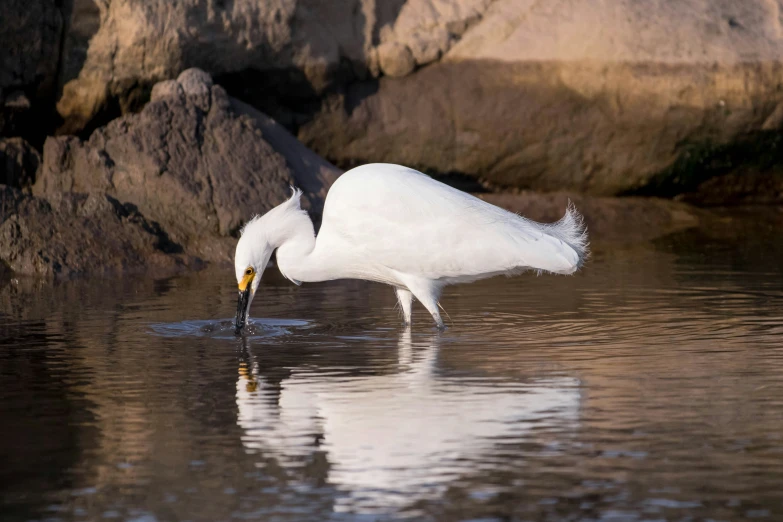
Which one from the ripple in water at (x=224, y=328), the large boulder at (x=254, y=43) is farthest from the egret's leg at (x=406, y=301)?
the large boulder at (x=254, y=43)

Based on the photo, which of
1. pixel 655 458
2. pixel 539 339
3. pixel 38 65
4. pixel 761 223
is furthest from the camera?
pixel 761 223

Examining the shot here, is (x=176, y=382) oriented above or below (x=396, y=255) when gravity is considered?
below

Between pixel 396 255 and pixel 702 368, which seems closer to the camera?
pixel 702 368

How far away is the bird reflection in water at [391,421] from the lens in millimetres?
4945

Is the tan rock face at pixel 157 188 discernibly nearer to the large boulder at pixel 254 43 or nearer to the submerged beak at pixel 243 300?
the large boulder at pixel 254 43

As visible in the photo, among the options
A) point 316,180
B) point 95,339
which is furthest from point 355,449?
point 316,180

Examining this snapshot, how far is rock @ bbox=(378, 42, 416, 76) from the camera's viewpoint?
16.9 metres

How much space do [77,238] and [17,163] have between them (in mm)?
1914

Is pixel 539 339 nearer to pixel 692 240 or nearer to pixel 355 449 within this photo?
pixel 355 449

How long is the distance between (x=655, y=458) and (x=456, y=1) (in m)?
13.0

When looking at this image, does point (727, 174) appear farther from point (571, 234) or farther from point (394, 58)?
point (571, 234)

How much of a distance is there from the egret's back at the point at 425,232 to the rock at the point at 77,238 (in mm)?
4416

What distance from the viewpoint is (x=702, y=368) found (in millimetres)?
6938

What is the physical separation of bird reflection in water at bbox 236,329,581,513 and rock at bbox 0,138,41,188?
7406 millimetres
